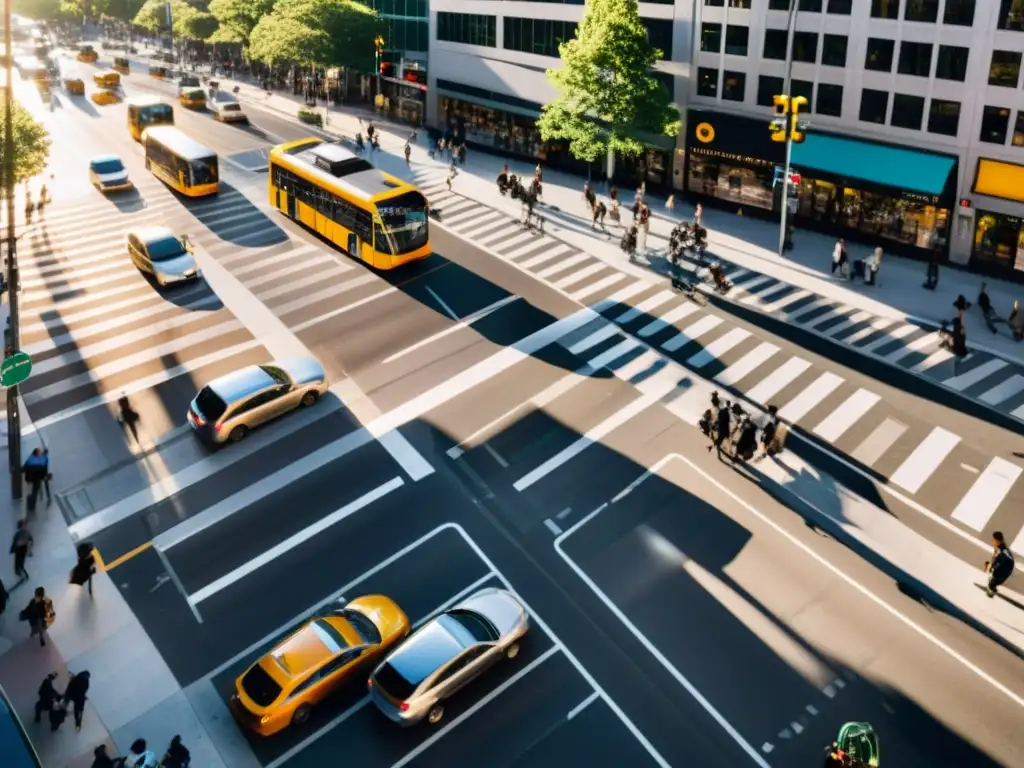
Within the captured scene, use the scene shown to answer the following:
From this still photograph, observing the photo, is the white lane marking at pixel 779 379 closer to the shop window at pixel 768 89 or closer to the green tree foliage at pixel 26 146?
the shop window at pixel 768 89

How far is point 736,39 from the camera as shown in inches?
1719

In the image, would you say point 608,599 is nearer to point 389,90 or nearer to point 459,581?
point 459,581

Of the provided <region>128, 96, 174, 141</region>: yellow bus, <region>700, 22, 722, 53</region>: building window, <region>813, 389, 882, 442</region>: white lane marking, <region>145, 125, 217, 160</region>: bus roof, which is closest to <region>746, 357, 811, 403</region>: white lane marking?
<region>813, 389, 882, 442</region>: white lane marking

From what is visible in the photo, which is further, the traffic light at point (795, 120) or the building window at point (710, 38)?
the building window at point (710, 38)

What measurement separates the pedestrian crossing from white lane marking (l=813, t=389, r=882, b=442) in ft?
0.10

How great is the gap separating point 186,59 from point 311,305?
83429 millimetres

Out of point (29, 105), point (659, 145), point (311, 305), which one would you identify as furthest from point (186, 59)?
point (311, 305)

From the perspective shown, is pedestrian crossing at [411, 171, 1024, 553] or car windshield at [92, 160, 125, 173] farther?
car windshield at [92, 160, 125, 173]

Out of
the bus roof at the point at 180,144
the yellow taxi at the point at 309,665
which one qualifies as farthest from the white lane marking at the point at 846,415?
the bus roof at the point at 180,144

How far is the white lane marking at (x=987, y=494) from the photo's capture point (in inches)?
892

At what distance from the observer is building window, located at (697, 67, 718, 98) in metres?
45.2

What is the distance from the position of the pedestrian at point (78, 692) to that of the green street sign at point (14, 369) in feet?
29.9

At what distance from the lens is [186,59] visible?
102812 mm

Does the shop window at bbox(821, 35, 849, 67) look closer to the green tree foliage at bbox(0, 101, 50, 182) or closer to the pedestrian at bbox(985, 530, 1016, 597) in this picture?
the pedestrian at bbox(985, 530, 1016, 597)
